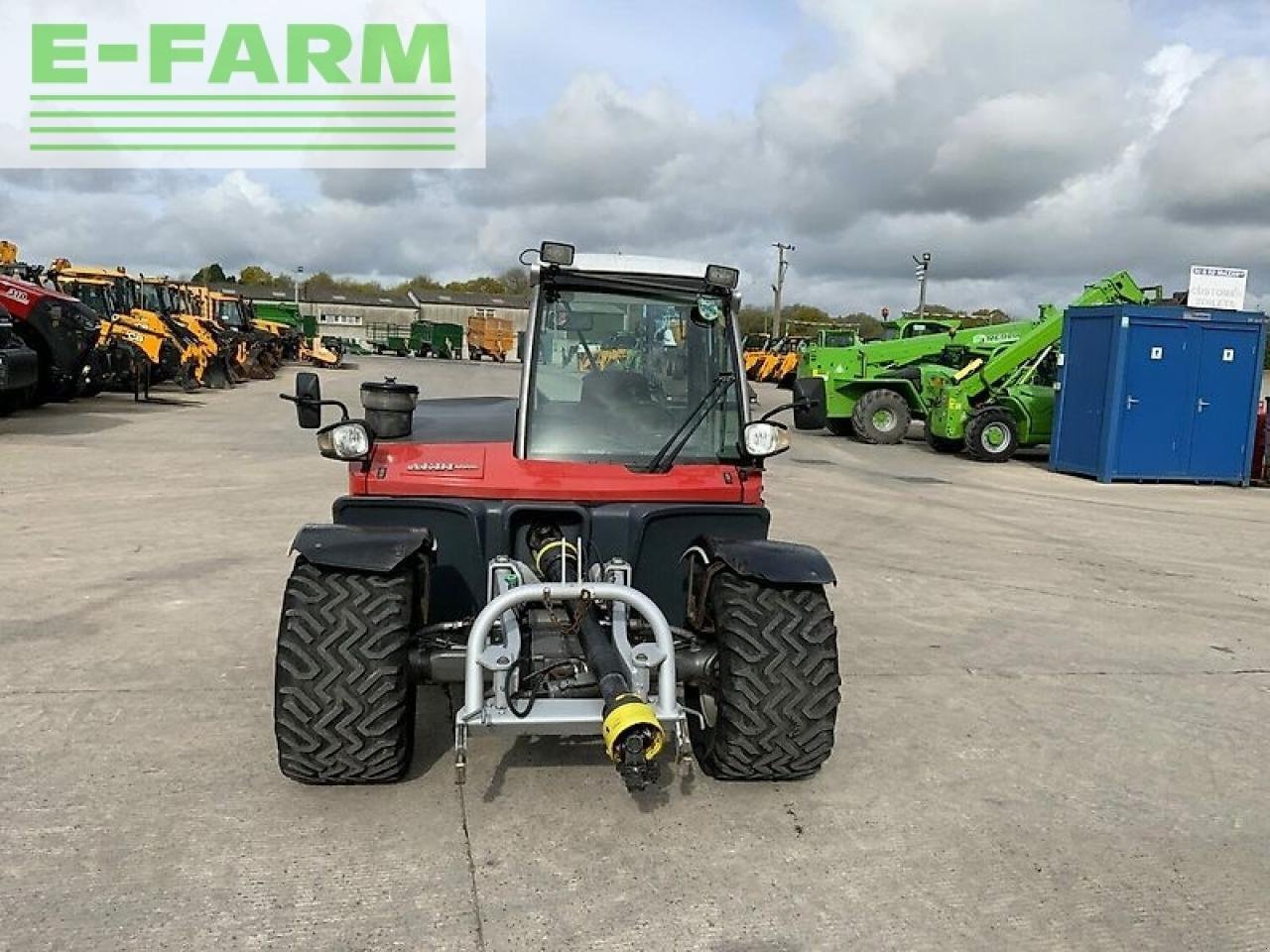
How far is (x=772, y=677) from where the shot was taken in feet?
11.8

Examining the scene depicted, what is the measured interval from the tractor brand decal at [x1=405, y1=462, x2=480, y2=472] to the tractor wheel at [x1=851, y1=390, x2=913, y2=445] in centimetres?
1470

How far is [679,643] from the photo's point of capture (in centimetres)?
389

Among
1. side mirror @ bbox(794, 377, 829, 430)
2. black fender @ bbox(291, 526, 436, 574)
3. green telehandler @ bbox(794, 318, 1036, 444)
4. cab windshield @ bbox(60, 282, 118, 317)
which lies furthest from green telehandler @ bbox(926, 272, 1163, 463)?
cab windshield @ bbox(60, 282, 118, 317)

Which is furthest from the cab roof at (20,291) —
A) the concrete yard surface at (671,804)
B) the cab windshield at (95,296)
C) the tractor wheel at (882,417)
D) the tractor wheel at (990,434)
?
the tractor wheel at (990,434)

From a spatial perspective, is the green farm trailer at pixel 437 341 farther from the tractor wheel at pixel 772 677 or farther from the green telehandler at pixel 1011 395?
the tractor wheel at pixel 772 677

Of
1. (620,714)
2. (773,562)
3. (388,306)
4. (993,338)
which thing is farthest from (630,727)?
(388,306)

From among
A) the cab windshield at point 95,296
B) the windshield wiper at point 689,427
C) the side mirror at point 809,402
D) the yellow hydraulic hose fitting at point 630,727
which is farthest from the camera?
the cab windshield at point 95,296

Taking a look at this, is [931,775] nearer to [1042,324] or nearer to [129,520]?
[129,520]

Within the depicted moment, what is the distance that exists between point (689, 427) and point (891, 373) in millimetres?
14795

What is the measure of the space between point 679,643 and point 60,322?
14092mm

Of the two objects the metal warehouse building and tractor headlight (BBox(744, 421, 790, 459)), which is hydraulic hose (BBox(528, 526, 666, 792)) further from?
the metal warehouse building

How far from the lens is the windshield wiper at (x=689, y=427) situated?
164 inches

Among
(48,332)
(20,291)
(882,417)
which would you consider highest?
(20,291)

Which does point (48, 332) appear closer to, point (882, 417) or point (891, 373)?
point (882, 417)
